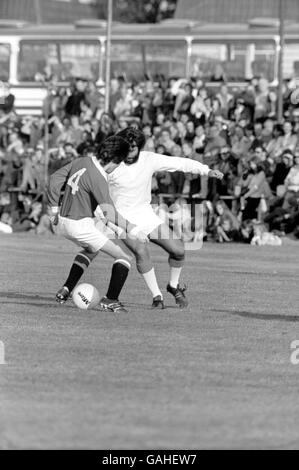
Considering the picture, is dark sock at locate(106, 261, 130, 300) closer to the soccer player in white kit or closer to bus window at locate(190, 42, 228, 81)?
the soccer player in white kit

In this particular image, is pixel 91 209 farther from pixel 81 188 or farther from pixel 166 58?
pixel 166 58

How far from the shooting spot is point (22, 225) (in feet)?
97.5

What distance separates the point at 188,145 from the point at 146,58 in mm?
9846

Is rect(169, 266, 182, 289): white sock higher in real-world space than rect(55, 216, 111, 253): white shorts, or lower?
lower

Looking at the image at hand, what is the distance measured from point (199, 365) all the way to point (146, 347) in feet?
3.35

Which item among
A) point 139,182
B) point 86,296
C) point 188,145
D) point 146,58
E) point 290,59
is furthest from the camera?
point 146,58

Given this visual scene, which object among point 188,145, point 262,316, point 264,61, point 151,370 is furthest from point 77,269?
point 264,61

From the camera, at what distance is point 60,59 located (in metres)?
37.9

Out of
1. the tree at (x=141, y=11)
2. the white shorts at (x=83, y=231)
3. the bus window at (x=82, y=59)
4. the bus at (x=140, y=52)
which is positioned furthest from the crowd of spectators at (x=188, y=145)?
the tree at (x=141, y=11)

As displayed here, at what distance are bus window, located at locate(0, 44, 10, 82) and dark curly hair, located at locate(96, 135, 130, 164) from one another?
24.6 metres

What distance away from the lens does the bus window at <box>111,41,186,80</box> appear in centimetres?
3600

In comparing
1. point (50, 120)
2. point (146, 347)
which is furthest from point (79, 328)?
point (50, 120)

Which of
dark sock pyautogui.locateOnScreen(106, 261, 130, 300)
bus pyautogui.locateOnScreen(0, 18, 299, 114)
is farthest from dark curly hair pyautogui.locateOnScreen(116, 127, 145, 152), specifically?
bus pyautogui.locateOnScreen(0, 18, 299, 114)

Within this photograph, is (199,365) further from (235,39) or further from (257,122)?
(235,39)
